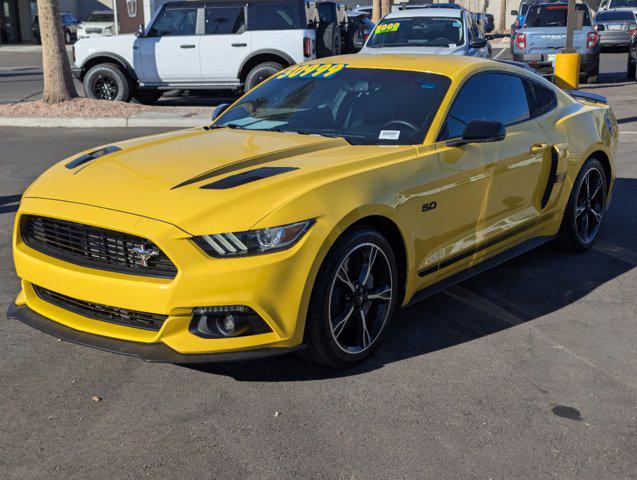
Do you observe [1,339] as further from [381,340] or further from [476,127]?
[476,127]

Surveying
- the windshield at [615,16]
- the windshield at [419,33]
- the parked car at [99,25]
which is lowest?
the windshield at [419,33]

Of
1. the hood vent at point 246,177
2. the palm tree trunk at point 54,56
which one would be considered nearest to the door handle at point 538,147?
the hood vent at point 246,177

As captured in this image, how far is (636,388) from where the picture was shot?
398 cm

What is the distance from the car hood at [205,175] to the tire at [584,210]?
212 cm

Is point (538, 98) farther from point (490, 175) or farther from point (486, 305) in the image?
point (486, 305)

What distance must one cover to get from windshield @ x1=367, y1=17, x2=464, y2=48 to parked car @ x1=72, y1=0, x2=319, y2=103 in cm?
134

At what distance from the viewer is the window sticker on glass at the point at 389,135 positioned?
15.3ft

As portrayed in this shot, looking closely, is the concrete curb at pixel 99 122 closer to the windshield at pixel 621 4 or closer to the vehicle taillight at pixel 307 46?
the vehicle taillight at pixel 307 46

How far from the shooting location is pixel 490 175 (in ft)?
16.1

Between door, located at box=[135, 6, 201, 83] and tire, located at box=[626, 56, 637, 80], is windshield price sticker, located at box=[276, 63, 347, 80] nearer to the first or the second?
door, located at box=[135, 6, 201, 83]

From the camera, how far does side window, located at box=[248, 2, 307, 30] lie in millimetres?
14844

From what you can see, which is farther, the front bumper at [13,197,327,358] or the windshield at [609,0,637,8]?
the windshield at [609,0,637,8]

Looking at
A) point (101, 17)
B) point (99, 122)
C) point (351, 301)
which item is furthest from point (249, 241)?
point (101, 17)

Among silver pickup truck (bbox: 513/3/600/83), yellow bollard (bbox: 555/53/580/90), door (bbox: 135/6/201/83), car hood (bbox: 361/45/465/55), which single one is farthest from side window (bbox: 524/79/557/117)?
silver pickup truck (bbox: 513/3/600/83)
